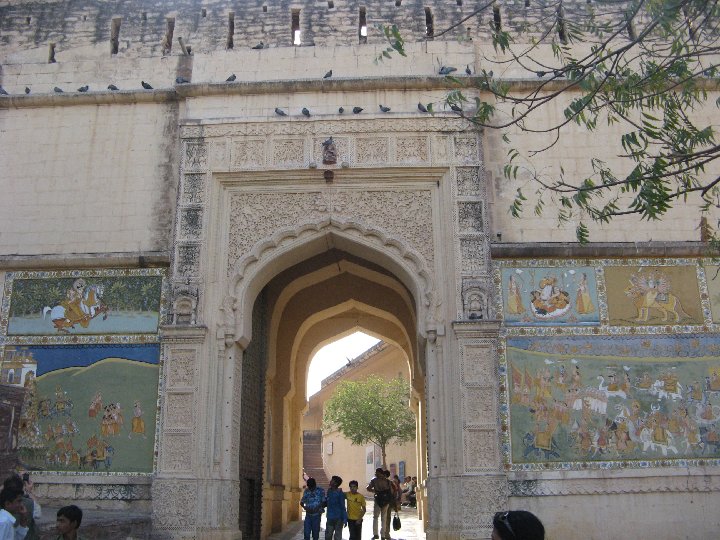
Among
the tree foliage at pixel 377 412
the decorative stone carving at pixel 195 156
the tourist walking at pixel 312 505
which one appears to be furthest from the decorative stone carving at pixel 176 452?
the tree foliage at pixel 377 412

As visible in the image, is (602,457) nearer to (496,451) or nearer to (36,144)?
(496,451)

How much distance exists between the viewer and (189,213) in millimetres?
8930

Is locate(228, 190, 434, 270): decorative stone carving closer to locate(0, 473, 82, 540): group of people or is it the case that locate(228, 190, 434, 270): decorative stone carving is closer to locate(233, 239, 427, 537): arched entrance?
locate(233, 239, 427, 537): arched entrance

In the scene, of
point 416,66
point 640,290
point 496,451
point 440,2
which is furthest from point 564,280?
point 440,2

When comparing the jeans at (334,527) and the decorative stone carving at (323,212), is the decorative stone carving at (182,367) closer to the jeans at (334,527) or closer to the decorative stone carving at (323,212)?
the decorative stone carving at (323,212)

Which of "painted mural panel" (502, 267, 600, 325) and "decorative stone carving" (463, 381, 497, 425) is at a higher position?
"painted mural panel" (502, 267, 600, 325)

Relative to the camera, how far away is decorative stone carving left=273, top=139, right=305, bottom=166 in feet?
29.6

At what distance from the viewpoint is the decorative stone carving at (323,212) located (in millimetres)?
8836

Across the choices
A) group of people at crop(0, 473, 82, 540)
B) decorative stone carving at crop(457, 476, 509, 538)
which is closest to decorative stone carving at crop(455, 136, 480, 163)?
decorative stone carving at crop(457, 476, 509, 538)

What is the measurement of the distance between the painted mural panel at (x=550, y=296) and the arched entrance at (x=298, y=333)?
2.05 meters

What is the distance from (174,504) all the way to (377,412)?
14343 mm

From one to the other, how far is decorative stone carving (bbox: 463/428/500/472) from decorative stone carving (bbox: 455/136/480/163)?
3112mm

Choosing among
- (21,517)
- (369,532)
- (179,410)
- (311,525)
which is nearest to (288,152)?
(179,410)

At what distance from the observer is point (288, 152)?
9.08 m
